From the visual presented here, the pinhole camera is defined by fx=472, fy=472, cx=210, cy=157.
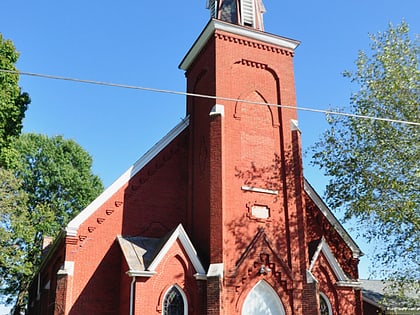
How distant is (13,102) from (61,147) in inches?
558

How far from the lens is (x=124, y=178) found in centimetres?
1797

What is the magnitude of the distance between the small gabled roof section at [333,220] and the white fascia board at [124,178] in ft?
19.8

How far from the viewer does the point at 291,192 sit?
57.1 feet

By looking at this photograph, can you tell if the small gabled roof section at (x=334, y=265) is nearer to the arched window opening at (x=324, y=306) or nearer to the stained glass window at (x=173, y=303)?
the arched window opening at (x=324, y=306)

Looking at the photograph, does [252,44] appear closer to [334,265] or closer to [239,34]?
[239,34]

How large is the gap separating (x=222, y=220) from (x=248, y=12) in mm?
9450

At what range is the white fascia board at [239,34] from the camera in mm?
18359

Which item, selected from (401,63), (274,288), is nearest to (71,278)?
(274,288)

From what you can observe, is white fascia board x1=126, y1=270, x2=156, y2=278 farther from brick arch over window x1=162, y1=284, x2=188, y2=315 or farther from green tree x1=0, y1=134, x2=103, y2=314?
green tree x1=0, y1=134, x2=103, y2=314

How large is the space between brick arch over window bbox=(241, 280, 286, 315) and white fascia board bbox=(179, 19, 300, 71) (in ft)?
31.3

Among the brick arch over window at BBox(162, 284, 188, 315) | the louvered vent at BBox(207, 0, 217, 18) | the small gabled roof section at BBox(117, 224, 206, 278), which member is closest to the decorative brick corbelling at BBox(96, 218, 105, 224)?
the small gabled roof section at BBox(117, 224, 206, 278)

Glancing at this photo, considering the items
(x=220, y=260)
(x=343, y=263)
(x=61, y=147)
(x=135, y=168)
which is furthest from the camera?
(x=61, y=147)

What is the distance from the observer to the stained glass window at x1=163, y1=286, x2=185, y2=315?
50.0 feet

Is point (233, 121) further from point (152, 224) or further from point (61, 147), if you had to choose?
point (61, 147)
